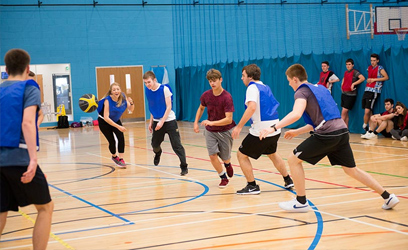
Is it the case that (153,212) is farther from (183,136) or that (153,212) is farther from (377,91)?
(183,136)

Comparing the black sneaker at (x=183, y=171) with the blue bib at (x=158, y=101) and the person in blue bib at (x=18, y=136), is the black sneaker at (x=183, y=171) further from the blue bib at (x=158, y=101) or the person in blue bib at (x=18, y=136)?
the person in blue bib at (x=18, y=136)

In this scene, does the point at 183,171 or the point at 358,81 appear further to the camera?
the point at 358,81

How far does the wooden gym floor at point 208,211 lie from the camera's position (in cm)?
462

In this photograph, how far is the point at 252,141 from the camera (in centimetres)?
643

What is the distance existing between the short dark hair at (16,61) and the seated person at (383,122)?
32.3 ft

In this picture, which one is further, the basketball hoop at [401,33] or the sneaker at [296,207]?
the basketball hoop at [401,33]

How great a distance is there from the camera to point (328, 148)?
5.37m

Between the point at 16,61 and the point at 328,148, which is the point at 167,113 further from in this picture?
the point at 16,61

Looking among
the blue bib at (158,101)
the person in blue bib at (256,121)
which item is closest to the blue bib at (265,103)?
the person in blue bib at (256,121)

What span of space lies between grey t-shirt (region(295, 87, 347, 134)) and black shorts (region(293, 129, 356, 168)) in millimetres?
50

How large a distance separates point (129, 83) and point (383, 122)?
12957 mm

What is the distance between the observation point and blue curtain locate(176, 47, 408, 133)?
12.6 metres

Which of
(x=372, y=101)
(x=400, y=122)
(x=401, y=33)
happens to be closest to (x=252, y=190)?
(x=400, y=122)

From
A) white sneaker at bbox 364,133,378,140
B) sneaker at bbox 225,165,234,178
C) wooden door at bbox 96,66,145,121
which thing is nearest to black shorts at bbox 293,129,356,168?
sneaker at bbox 225,165,234,178
